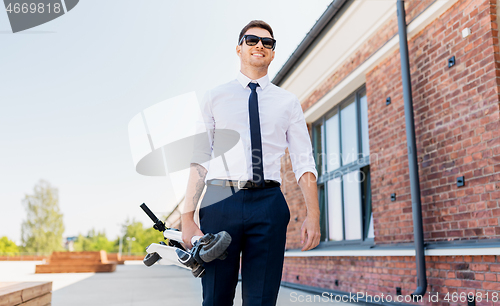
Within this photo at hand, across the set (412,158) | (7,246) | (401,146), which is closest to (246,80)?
(412,158)

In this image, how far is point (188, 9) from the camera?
14.6 feet

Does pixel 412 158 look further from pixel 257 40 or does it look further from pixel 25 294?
pixel 25 294

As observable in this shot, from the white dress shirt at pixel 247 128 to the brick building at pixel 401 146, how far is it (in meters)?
2.48

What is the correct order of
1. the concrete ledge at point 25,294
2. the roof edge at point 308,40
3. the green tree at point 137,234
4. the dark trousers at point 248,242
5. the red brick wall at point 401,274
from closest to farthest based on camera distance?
1. the dark trousers at point 248,242
2. the concrete ledge at point 25,294
3. the red brick wall at point 401,274
4. the roof edge at point 308,40
5. the green tree at point 137,234

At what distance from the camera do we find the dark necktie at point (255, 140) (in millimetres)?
1565

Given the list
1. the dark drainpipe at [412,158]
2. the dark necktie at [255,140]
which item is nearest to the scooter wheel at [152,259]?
the dark necktie at [255,140]

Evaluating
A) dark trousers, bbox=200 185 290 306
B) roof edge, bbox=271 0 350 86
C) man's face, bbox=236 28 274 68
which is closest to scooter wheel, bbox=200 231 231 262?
dark trousers, bbox=200 185 290 306

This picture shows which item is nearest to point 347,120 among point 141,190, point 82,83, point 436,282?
point 436,282

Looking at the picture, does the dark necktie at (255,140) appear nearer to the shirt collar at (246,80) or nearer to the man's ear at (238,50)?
the shirt collar at (246,80)

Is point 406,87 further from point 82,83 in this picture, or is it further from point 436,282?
point 82,83

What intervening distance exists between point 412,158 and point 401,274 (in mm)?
1359

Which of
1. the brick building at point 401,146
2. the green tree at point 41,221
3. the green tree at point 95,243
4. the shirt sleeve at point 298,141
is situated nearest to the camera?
the shirt sleeve at point 298,141

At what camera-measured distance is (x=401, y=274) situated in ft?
14.9

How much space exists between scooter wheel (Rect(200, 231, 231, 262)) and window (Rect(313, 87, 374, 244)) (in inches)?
184
